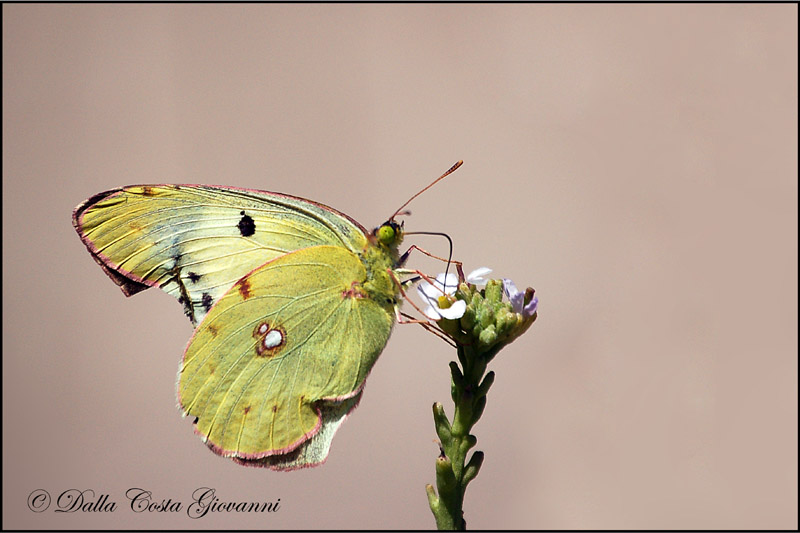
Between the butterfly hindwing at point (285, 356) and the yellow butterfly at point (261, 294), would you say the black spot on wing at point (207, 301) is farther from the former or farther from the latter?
the butterfly hindwing at point (285, 356)

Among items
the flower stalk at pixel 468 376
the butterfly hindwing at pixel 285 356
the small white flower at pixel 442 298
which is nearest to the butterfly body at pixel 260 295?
the butterfly hindwing at pixel 285 356

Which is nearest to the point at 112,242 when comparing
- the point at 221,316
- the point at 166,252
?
the point at 166,252

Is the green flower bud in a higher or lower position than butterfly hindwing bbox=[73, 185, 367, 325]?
lower

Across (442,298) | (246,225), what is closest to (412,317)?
(442,298)

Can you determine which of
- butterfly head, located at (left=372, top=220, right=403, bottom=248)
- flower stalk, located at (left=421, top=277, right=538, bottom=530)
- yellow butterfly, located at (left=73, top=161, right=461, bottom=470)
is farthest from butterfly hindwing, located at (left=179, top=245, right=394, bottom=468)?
flower stalk, located at (left=421, top=277, right=538, bottom=530)

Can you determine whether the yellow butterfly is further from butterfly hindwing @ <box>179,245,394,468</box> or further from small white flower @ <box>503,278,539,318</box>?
small white flower @ <box>503,278,539,318</box>

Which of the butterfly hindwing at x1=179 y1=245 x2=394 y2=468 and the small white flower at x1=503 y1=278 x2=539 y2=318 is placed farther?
the butterfly hindwing at x1=179 y1=245 x2=394 y2=468
